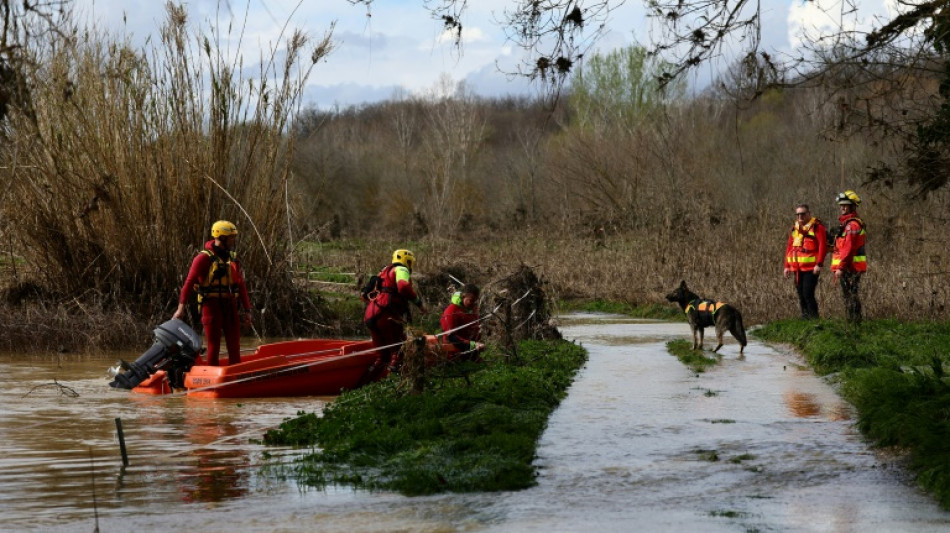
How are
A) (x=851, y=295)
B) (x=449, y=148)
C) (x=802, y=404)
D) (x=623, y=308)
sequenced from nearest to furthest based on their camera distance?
1. (x=802, y=404)
2. (x=851, y=295)
3. (x=623, y=308)
4. (x=449, y=148)

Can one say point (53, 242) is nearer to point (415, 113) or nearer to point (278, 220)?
point (278, 220)

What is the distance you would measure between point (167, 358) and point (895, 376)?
8.52m

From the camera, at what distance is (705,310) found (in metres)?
18.1

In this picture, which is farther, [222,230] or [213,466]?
[222,230]

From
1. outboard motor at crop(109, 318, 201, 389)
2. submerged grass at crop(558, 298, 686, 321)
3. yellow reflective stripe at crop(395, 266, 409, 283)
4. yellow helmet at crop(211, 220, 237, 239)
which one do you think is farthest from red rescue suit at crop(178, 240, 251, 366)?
submerged grass at crop(558, 298, 686, 321)

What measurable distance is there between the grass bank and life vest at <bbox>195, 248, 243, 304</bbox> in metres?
7.47

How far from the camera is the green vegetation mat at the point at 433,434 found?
346 inches

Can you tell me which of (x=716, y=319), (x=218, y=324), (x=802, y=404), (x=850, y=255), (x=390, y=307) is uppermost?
(x=850, y=255)

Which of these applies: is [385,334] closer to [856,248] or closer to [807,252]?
[807,252]

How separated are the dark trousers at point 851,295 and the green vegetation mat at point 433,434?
6.70m

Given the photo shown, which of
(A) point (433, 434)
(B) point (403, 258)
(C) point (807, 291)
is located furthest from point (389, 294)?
(C) point (807, 291)

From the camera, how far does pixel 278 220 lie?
21.2 m

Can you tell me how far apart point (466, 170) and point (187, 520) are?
57.5m

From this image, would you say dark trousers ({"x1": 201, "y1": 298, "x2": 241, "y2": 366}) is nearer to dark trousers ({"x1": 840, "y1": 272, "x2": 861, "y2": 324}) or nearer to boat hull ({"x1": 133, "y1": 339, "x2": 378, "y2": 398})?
boat hull ({"x1": 133, "y1": 339, "x2": 378, "y2": 398})
